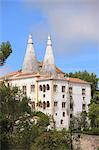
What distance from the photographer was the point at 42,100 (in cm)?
2977

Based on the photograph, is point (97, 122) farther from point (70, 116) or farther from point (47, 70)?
point (47, 70)

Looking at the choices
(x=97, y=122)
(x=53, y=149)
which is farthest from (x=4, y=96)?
(x=97, y=122)

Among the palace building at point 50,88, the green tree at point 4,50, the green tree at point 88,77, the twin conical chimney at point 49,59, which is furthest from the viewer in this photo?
the green tree at point 88,77

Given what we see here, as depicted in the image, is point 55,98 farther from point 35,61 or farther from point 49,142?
point 49,142

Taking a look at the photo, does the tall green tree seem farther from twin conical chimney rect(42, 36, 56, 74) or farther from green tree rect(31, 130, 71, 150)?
green tree rect(31, 130, 71, 150)

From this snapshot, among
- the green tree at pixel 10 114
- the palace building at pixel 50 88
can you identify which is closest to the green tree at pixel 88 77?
the palace building at pixel 50 88

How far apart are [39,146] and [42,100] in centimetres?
1641

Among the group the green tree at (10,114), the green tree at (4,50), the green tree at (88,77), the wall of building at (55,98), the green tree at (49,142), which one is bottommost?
the green tree at (49,142)

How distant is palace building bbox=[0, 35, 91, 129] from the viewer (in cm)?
2955

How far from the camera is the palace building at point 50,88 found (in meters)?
29.5

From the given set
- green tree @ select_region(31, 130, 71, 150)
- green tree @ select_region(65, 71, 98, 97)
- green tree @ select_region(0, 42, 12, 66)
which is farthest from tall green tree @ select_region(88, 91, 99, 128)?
green tree @ select_region(0, 42, 12, 66)

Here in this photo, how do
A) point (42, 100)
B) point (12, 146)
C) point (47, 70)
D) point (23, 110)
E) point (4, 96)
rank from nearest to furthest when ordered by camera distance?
point (12, 146) → point (4, 96) → point (23, 110) → point (42, 100) → point (47, 70)

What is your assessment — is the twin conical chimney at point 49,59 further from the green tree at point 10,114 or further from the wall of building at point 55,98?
the green tree at point 10,114

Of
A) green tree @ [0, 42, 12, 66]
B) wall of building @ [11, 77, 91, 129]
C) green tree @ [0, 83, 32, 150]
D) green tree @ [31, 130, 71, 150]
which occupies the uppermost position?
wall of building @ [11, 77, 91, 129]
